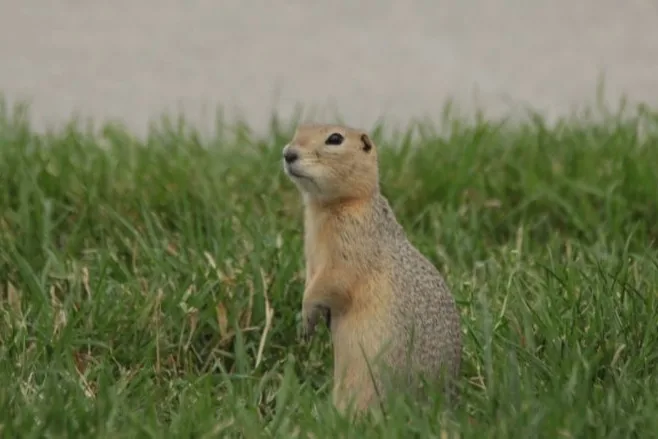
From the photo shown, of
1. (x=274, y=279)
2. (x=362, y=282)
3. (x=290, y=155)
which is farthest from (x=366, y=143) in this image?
(x=274, y=279)

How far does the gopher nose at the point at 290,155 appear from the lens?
4461 millimetres

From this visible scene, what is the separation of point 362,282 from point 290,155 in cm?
37

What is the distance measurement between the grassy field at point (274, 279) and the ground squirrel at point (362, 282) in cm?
12

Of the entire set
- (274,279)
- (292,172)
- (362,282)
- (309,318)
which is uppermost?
(292,172)

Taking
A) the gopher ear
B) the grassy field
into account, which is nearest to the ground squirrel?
the gopher ear

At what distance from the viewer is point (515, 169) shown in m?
6.28

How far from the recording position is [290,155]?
446 cm

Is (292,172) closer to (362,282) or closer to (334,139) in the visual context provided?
(334,139)

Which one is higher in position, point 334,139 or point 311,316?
point 334,139

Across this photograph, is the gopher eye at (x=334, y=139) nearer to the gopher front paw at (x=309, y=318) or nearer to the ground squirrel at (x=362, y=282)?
the ground squirrel at (x=362, y=282)

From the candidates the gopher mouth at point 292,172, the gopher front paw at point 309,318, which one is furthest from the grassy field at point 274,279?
the gopher mouth at point 292,172

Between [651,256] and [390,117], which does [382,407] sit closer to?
[651,256]

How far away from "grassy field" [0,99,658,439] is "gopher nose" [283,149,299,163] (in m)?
0.50

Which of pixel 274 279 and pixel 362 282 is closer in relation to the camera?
pixel 362 282
